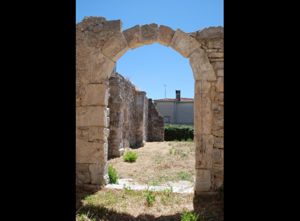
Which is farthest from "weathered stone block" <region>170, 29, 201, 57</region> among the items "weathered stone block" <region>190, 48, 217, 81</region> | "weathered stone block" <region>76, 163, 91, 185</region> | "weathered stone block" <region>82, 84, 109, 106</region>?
"weathered stone block" <region>76, 163, 91, 185</region>

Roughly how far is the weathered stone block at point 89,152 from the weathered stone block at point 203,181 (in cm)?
186

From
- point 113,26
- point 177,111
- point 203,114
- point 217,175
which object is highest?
point 113,26

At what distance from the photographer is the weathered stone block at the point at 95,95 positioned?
5852mm

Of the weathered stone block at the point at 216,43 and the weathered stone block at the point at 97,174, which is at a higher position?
the weathered stone block at the point at 216,43

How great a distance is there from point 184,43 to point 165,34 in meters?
0.41

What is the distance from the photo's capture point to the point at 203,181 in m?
5.33

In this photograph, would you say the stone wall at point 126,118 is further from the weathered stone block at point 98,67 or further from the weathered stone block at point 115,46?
the weathered stone block at point 115,46

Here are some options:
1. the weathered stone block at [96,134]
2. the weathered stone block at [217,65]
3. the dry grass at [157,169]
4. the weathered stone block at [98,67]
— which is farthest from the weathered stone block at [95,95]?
the weathered stone block at [217,65]

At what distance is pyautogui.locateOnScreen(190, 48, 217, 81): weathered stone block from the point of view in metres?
5.48

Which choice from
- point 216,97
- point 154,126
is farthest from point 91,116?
point 154,126

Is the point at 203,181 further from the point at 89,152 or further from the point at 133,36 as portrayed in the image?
the point at 133,36

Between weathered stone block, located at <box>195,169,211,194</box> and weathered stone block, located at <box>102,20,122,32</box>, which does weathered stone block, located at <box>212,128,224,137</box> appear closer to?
weathered stone block, located at <box>195,169,211,194</box>
